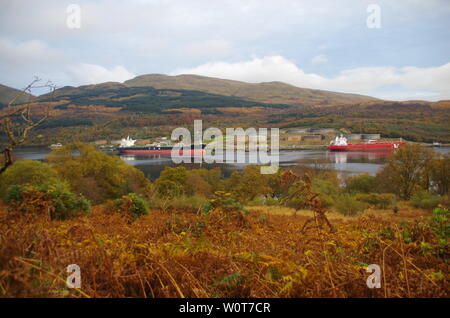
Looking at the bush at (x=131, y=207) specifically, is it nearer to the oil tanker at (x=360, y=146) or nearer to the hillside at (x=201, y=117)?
the hillside at (x=201, y=117)

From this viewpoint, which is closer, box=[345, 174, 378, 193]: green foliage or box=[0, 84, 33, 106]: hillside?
box=[0, 84, 33, 106]: hillside

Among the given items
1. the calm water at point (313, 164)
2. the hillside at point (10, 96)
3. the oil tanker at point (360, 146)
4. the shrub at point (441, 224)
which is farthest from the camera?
the oil tanker at point (360, 146)

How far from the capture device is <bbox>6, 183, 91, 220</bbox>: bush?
6.20m

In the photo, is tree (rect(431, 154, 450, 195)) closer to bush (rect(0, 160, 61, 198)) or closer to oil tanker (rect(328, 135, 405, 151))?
bush (rect(0, 160, 61, 198))

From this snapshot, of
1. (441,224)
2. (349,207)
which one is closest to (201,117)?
(349,207)

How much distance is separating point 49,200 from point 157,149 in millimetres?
79007

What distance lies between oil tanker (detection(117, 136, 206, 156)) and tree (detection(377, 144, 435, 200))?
5543cm

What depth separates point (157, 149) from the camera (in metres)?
83.8

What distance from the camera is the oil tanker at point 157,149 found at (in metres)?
77.8

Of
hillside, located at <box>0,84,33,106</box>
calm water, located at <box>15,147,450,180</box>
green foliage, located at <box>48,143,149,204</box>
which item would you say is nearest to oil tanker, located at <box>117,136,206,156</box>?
calm water, located at <box>15,147,450,180</box>

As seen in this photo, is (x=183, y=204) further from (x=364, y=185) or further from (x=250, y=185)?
(x=364, y=185)

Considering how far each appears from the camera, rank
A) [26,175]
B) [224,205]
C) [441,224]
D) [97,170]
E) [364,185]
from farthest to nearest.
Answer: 1. [97,170]
2. [364,185]
3. [26,175]
4. [224,205]
5. [441,224]

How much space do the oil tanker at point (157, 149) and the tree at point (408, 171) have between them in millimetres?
55431

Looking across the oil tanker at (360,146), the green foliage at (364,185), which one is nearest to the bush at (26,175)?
the green foliage at (364,185)
